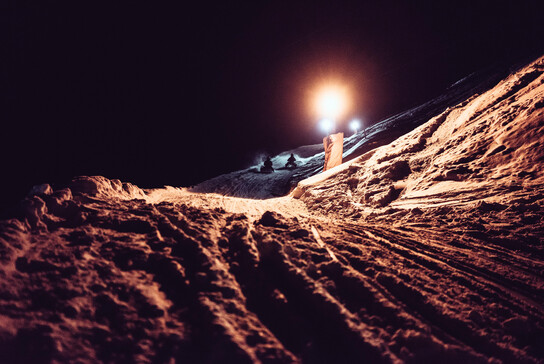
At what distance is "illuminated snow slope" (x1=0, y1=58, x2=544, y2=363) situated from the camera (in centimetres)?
144

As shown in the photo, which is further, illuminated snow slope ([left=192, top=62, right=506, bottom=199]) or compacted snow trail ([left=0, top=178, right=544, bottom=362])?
illuminated snow slope ([left=192, top=62, right=506, bottom=199])

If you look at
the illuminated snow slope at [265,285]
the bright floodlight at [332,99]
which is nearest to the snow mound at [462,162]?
the illuminated snow slope at [265,285]

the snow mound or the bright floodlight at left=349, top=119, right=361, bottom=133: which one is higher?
the bright floodlight at left=349, top=119, right=361, bottom=133

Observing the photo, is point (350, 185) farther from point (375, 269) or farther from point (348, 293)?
point (348, 293)

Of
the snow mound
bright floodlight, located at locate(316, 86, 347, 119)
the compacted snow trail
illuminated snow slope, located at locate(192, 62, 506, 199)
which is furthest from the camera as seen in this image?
bright floodlight, located at locate(316, 86, 347, 119)

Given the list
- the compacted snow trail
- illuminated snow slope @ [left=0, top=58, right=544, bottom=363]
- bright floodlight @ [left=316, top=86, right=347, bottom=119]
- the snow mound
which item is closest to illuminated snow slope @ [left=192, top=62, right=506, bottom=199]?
the snow mound

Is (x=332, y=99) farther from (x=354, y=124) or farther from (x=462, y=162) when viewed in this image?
(x=462, y=162)

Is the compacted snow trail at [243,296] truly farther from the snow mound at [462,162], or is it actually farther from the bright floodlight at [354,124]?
the bright floodlight at [354,124]

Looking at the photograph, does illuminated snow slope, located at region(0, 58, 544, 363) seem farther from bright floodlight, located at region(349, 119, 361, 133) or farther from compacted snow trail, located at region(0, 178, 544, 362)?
bright floodlight, located at region(349, 119, 361, 133)

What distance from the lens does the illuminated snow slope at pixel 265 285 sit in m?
1.44

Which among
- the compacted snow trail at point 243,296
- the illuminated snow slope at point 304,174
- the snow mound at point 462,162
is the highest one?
the illuminated snow slope at point 304,174

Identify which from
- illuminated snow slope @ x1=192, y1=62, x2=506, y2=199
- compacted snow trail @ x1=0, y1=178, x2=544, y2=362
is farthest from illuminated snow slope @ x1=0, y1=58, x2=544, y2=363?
illuminated snow slope @ x1=192, y1=62, x2=506, y2=199

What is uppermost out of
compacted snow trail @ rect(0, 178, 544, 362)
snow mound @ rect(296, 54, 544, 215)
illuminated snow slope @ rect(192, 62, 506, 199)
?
illuminated snow slope @ rect(192, 62, 506, 199)

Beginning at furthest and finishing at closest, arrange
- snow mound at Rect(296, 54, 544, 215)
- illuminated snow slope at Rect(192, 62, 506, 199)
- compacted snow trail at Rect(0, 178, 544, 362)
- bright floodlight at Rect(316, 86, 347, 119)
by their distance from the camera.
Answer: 1. bright floodlight at Rect(316, 86, 347, 119)
2. illuminated snow slope at Rect(192, 62, 506, 199)
3. snow mound at Rect(296, 54, 544, 215)
4. compacted snow trail at Rect(0, 178, 544, 362)
